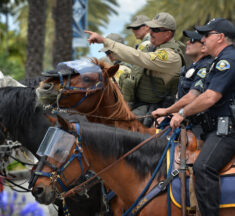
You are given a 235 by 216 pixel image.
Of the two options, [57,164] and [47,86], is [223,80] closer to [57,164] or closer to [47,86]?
[57,164]

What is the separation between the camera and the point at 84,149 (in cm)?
312

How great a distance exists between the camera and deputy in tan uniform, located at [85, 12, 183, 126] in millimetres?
4496

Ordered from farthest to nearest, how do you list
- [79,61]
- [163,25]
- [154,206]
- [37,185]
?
[163,25], [79,61], [154,206], [37,185]

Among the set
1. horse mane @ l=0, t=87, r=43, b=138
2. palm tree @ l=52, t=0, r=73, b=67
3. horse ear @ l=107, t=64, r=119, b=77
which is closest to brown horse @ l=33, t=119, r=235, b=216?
horse ear @ l=107, t=64, r=119, b=77

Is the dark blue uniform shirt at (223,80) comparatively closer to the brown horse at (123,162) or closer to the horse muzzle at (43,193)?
the brown horse at (123,162)

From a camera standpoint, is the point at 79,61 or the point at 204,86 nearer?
the point at 204,86

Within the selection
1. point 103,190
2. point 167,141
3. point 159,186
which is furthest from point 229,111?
point 103,190

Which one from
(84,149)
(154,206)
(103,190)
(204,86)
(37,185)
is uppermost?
(204,86)

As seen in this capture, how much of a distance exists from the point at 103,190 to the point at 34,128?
1.02 m

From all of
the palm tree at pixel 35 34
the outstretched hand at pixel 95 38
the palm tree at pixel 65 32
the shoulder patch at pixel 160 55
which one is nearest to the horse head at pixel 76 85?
the outstretched hand at pixel 95 38

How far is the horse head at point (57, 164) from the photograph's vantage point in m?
2.94

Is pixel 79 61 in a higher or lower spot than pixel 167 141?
higher

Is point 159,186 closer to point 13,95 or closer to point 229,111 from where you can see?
point 229,111

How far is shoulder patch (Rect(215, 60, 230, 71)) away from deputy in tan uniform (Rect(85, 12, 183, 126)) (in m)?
1.37
